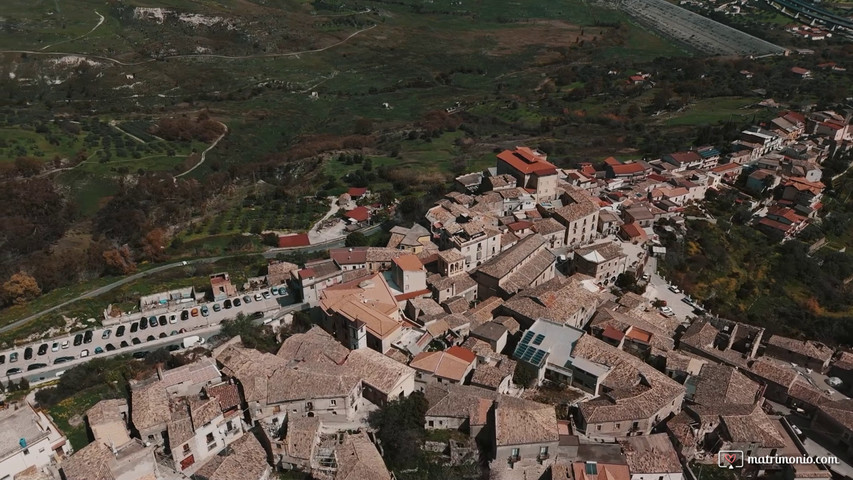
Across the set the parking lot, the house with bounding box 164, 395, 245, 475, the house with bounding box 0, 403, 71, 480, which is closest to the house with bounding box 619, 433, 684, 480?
the house with bounding box 164, 395, 245, 475

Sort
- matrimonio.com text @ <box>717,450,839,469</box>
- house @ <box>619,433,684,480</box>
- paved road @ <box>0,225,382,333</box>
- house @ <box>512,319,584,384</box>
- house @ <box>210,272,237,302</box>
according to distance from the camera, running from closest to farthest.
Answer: house @ <box>619,433,684,480</box>, matrimonio.com text @ <box>717,450,839,469</box>, house @ <box>512,319,584,384</box>, paved road @ <box>0,225,382,333</box>, house @ <box>210,272,237,302</box>

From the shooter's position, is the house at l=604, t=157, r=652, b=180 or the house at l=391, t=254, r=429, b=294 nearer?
the house at l=391, t=254, r=429, b=294

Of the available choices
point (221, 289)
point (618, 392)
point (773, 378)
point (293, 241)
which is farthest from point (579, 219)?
point (221, 289)

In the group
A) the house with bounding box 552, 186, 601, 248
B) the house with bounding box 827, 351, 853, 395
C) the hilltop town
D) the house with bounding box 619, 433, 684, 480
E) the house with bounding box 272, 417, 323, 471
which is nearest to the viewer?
the house with bounding box 272, 417, 323, 471

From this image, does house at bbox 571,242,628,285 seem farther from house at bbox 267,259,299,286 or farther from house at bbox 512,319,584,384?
house at bbox 267,259,299,286

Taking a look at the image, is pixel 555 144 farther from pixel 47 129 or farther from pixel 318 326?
pixel 47 129

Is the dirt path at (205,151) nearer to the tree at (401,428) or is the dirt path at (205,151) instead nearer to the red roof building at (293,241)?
the red roof building at (293,241)

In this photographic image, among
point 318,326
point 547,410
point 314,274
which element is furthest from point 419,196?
point 547,410
